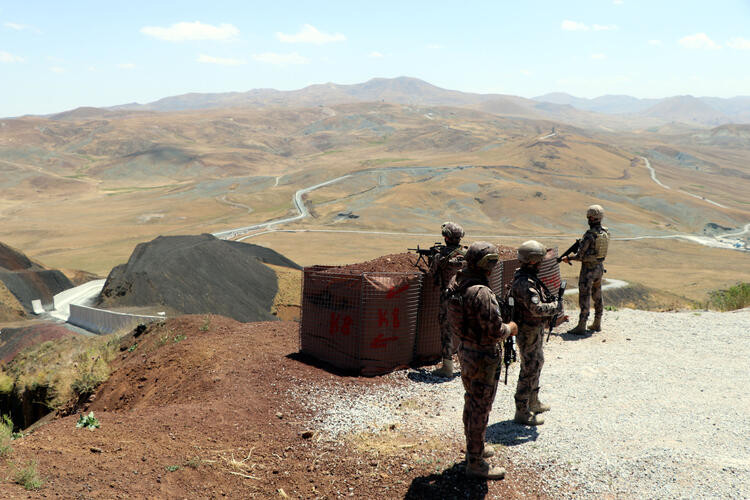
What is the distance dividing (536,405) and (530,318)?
1.36m

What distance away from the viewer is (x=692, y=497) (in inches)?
193

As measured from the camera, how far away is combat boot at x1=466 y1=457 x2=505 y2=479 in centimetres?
519

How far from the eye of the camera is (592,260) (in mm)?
10359

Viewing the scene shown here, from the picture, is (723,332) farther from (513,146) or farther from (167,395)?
(513,146)

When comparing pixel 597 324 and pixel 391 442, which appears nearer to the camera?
pixel 391 442

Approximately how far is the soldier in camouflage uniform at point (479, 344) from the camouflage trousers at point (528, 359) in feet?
3.93

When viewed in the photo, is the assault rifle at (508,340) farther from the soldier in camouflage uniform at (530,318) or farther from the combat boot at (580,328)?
the combat boot at (580,328)

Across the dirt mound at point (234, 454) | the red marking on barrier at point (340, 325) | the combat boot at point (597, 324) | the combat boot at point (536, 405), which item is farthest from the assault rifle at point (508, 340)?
the combat boot at point (597, 324)

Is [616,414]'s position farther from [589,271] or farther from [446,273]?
[589,271]

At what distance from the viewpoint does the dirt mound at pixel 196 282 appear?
2072cm

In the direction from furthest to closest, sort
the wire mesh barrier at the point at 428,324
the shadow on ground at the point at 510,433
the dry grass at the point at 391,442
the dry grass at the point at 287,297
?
the dry grass at the point at 287,297 → the wire mesh barrier at the point at 428,324 → the shadow on ground at the point at 510,433 → the dry grass at the point at 391,442

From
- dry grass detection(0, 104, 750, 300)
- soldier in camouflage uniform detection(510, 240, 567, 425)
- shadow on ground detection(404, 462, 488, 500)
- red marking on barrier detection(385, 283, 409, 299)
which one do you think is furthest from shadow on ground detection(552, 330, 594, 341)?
dry grass detection(0, 104, 750, 300)

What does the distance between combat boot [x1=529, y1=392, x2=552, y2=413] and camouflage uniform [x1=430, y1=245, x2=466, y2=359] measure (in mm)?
1896

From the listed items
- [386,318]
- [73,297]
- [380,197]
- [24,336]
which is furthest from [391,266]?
[380,197]
